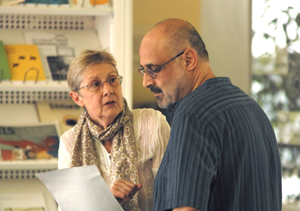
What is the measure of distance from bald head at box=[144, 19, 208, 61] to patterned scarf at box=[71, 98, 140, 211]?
0.48 metres

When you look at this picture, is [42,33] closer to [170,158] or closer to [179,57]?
[179,57]

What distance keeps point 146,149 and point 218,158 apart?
0.58 meters

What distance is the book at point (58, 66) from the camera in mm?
2311

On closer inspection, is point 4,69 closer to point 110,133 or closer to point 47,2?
point 47,2

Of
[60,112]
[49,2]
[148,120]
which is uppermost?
[49,2]

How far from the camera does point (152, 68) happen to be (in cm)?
118

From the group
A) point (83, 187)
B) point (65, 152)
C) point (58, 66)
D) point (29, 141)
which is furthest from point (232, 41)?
point (83, 187)

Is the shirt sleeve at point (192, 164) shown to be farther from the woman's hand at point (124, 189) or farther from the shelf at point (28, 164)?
the shelf at point (28, 164)

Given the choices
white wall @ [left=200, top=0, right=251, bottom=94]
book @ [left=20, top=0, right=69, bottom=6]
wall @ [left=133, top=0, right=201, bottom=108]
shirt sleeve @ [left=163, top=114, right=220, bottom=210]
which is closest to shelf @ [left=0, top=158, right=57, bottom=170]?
wall @ [left=133, top=0, right=201, bottom=108]

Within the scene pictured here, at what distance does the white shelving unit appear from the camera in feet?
7.20

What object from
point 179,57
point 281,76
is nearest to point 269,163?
point 179,57

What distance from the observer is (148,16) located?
2512mm

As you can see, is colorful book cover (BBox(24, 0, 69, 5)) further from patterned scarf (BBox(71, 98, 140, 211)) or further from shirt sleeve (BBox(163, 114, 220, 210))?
shirt sleeve (BBox(163, 114, 220, 210))

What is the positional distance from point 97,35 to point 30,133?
764 millimetres
